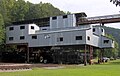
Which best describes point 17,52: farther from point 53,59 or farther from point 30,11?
point 30,11

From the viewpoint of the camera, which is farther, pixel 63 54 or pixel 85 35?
pixel 63 54

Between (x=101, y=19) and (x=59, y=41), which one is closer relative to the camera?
(x=59, y=41)

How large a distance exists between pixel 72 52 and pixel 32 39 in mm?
10687

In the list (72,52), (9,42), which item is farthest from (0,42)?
(72,52)

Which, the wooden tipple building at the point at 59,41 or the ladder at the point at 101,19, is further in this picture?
the ladder at the point at 101,19

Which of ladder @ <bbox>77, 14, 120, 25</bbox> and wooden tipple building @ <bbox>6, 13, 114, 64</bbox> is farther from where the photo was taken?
ladder @ <bbox>77, 14, 120, 25</bbox>

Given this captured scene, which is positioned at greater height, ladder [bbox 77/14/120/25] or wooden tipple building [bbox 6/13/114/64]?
ladder [bbox 77/14/120/25]

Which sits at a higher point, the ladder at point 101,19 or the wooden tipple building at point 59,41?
the ladder at point 101,19

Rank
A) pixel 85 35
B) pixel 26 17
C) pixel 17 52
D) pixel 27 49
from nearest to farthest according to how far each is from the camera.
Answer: pixel 85 35, pixel 27 49, pixel 17 52, pixel 26 17

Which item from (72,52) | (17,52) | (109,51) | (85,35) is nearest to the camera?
(85,35)

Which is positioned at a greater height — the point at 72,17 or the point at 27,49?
the point at 72,17

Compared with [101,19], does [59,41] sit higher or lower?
lower

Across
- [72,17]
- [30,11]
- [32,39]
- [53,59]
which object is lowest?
[53,59]

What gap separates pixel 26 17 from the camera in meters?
113
